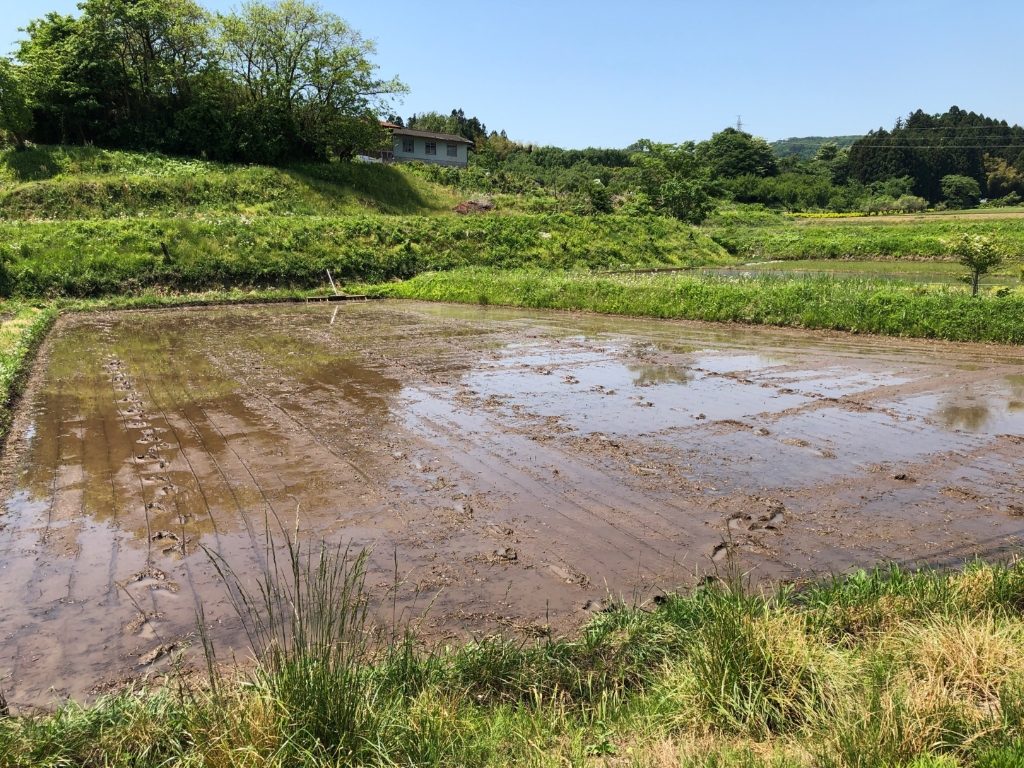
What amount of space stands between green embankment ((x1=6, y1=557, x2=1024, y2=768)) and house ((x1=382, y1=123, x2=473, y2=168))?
162 feet

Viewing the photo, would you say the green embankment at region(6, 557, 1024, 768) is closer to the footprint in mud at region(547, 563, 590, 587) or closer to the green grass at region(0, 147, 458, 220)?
the footprint in mud at region(547, 563, 590, 587)

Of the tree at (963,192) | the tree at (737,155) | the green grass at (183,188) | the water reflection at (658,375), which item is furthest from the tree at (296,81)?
the tree at (963,192)

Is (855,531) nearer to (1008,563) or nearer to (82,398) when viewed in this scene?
(1008,563)

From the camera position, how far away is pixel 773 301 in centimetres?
1653

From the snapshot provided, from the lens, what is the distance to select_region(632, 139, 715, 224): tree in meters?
45.2

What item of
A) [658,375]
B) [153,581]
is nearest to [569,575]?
[153,581]

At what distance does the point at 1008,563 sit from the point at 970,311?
10556 mm

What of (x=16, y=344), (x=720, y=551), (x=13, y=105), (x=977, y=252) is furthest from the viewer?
(x=13, y=105)

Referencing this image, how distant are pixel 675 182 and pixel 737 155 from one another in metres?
32.9

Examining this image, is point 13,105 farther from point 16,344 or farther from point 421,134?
point 421,134

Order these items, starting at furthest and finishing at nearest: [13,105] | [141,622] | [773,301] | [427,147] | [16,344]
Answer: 1. [427,147]
2. [13,105]
3. [773,301]
4. [16,344]
5. [141,622]

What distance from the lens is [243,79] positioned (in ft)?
128

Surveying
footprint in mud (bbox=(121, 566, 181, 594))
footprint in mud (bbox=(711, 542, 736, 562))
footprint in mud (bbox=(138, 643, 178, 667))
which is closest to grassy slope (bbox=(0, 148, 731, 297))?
footprint in mud (bbox=(121, 566, 181, 594))

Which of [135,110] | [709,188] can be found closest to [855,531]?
[135,110]
